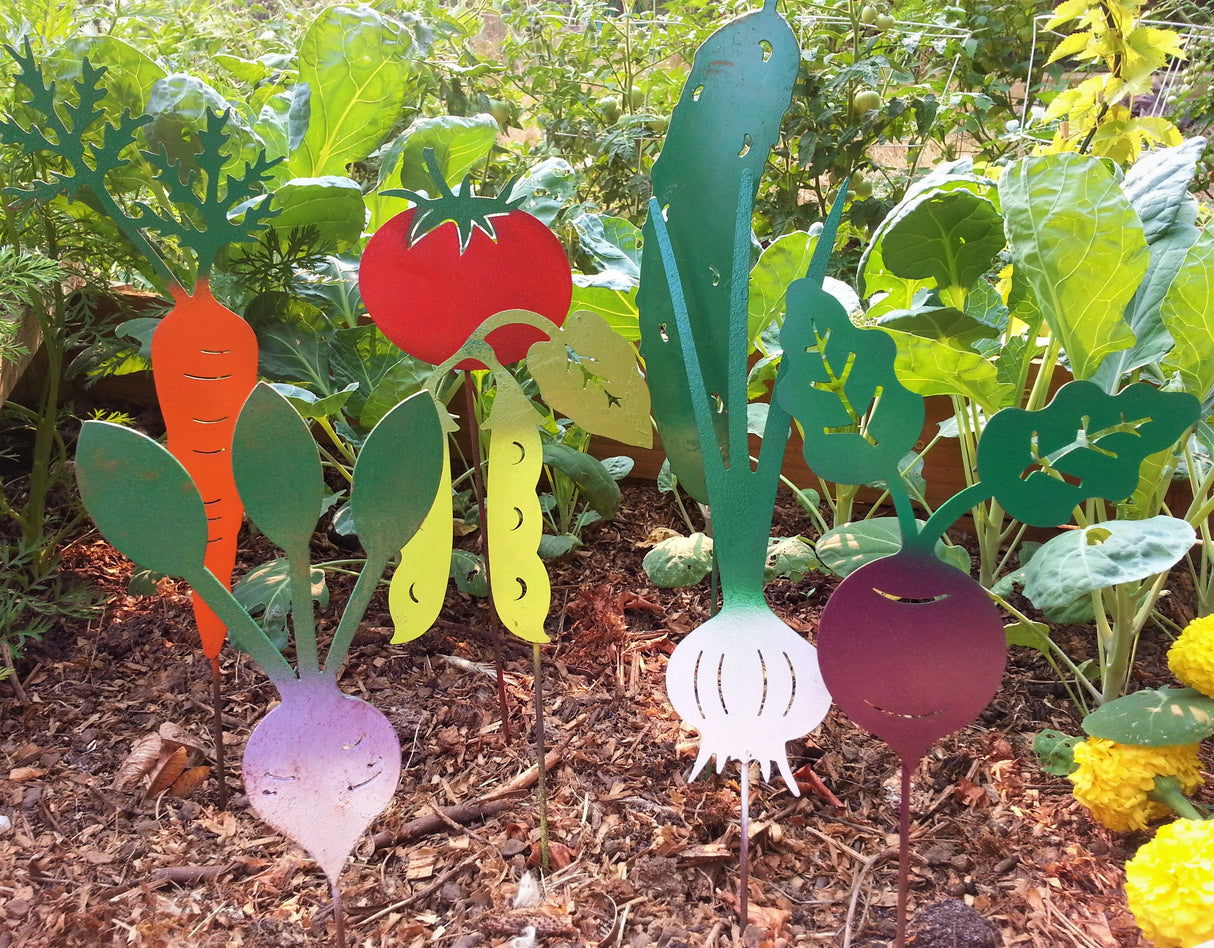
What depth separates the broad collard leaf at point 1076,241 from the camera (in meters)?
0.79

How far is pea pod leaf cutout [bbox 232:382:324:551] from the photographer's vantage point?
1.81ft

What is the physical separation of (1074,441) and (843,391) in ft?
0.47

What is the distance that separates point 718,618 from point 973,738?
1.53 feet

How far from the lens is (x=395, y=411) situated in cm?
57

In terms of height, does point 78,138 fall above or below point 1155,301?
above

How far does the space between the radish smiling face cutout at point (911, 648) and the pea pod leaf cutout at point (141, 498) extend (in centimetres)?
43

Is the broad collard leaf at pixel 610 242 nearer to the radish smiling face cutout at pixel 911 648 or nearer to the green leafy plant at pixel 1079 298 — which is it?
the green leafy plant at pixel 1079 298

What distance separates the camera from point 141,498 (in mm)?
559

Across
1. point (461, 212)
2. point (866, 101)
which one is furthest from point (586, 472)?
point (866, 101)

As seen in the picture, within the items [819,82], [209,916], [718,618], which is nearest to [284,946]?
→ [209,916]

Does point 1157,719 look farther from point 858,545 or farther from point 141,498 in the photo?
point 141,498

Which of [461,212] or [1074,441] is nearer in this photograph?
[1074,441]

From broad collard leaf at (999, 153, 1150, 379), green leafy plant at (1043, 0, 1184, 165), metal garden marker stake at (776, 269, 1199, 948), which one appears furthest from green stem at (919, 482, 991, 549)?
green leafy plant at (1043, 0, 1184, 165)

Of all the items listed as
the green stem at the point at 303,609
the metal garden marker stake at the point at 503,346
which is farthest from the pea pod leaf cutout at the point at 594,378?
the green stem at the point at 303,609
